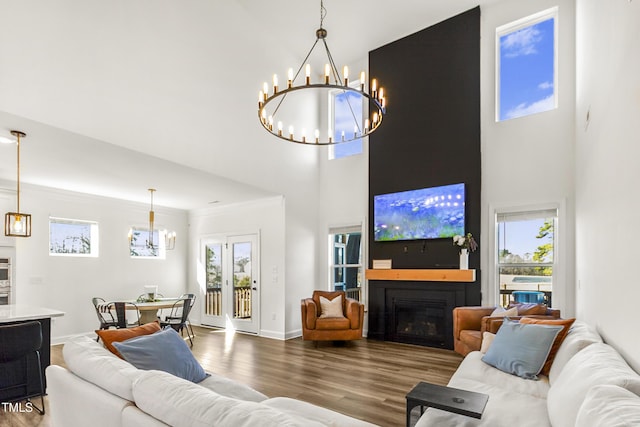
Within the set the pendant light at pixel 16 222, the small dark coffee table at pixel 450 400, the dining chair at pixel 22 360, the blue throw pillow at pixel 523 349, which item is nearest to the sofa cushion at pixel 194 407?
the small dark coffee table at pixel 450 400

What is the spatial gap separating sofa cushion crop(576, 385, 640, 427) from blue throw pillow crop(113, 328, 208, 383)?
2286 millimetres

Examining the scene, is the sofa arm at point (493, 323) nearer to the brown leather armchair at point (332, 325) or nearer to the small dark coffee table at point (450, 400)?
the small dark coffee table at point (450, 400)

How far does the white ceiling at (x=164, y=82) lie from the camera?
3637 mm

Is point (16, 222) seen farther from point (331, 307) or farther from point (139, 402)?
point (331, 307)

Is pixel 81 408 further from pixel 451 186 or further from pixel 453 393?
pixel 451 186

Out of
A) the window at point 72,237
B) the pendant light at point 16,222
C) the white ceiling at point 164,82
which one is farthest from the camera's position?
the window at point 72,237

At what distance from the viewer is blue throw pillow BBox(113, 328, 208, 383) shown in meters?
2.42

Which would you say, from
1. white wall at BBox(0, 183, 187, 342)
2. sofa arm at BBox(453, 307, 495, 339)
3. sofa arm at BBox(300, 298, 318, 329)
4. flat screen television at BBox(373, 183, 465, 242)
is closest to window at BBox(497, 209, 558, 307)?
flat screen television at BBox(373, 183, 465, 242)

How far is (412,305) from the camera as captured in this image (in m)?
6.32

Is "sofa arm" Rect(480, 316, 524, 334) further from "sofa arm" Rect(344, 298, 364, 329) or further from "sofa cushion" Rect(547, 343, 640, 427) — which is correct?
"sofa arm" Rect(344, 298, 364, 329)

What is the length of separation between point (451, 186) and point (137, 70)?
15.5 feet

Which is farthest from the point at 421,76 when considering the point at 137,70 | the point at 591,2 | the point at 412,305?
the point at 137,70

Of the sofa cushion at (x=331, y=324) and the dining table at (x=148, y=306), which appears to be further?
the sofa cushion at (x=331, y=324)

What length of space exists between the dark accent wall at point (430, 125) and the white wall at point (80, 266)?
467cm
